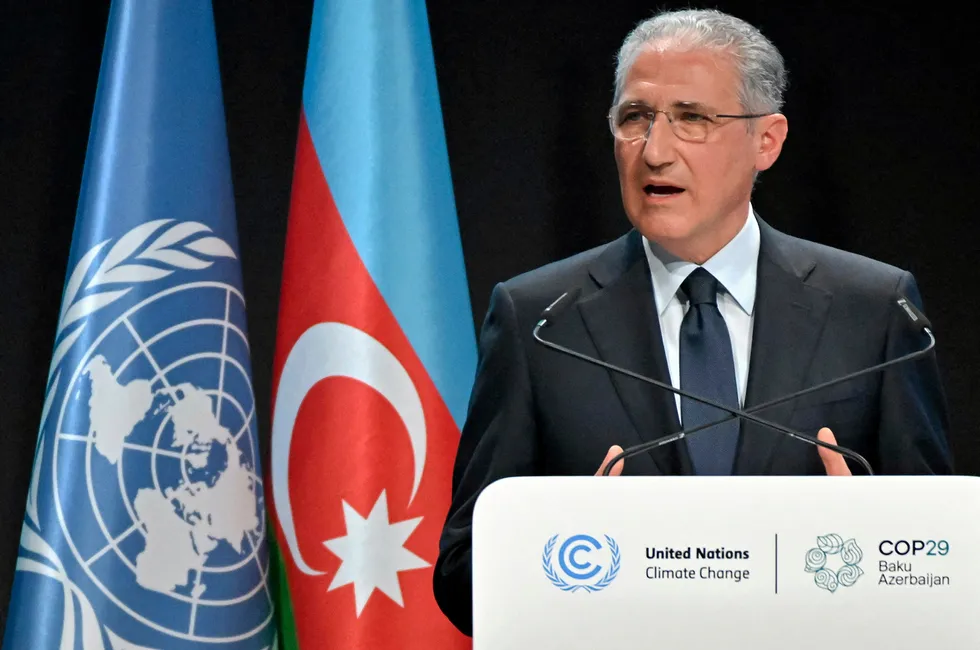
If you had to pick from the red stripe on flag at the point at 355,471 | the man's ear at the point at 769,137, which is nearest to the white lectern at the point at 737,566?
the man's ear at the point at 769,137

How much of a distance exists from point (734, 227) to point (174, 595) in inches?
53.3

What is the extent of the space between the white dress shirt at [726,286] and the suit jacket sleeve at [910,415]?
197mm

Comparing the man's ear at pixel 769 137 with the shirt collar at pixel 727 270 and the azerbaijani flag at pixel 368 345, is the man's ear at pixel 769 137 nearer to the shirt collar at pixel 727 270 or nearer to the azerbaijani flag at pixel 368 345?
the shirt collar at pixel 727 270

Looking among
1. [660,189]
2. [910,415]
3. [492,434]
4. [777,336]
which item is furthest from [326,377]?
[910,415]

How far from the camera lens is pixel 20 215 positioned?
9.48ft

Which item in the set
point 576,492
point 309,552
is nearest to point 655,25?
point 576,492

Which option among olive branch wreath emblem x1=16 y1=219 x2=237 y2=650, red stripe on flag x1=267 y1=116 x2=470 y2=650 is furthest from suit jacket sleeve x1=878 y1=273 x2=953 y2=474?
olive branch wreath emblem x1=16 y1=219 x2=237 y2=650

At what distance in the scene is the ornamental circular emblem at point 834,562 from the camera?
1.09 meters

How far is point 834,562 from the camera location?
3.59 ft

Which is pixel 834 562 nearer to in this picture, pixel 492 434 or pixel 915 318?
pixel 915 318

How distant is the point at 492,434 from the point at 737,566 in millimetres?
601

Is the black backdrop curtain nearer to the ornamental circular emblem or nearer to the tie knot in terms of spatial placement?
the tie knot

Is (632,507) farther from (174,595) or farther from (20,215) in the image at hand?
(20,215)

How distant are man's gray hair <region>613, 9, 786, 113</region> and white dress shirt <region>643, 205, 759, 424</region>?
0.62 ft
